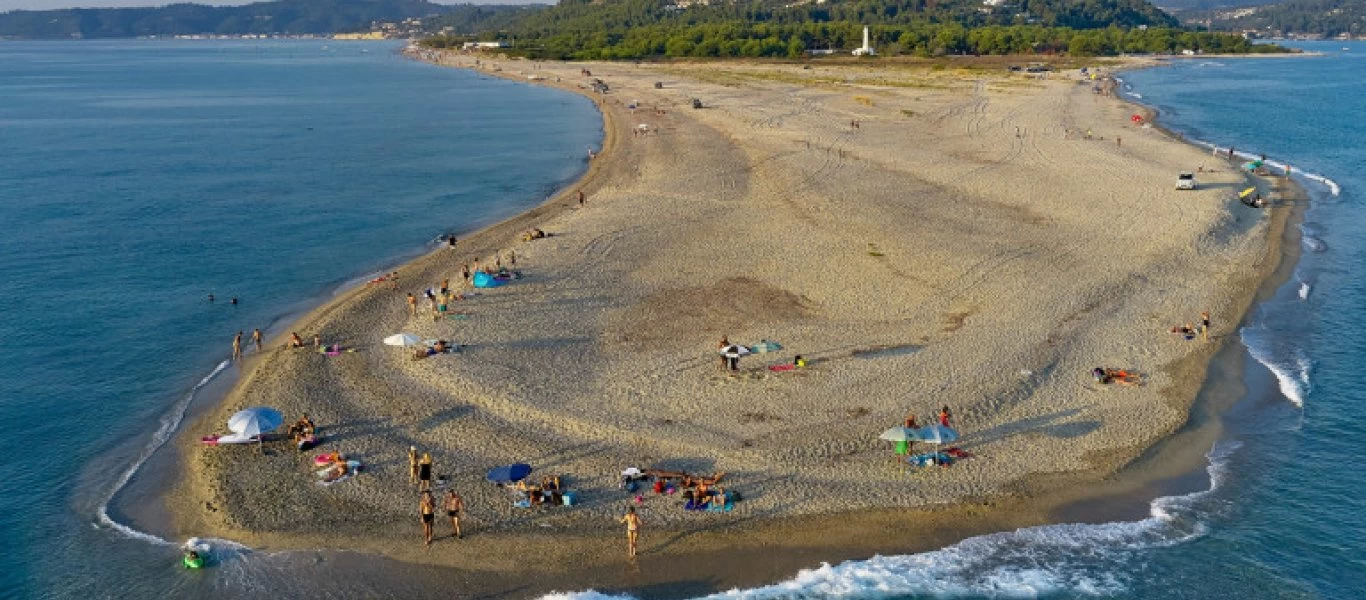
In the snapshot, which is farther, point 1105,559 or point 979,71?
point 979,71

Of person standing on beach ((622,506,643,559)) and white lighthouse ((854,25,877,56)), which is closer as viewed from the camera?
person standing on beach ((622,506,643,559))

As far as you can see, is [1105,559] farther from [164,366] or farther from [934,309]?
[164,366]

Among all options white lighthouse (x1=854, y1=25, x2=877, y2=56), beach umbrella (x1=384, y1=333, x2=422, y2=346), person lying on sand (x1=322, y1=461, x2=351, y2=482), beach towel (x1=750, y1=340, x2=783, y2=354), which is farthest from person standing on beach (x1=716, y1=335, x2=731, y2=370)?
white lighthouse (x1=854, y1=25, x2=877, y2=56)

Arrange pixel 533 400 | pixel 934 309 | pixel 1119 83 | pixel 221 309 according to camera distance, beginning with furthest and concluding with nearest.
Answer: pixel 1119 83 → pixel 221 309 → pixel 934 309 → pixel 533 400

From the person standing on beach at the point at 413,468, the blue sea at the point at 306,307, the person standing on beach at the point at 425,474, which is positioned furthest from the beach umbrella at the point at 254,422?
the person standing on beach at the point at 425,474

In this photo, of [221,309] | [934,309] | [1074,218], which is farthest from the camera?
[1074,218]

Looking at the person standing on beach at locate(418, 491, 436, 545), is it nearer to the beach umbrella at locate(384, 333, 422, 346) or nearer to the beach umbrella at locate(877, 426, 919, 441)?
the beach umbrella at locate(384, 333, 422, 346)

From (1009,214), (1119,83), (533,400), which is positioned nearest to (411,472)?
(533,400)
